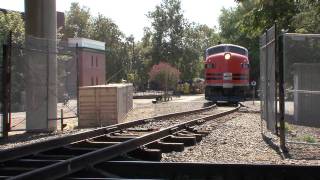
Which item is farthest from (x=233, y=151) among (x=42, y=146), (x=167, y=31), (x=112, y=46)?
(x=112, y=46)

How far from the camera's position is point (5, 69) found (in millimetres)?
15805

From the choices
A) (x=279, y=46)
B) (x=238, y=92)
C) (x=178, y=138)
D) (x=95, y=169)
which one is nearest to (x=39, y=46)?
(x=178, y=138)

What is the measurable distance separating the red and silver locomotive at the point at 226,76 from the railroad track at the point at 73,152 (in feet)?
61.1

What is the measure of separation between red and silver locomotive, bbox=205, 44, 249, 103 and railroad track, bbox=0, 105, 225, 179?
61.1 ft

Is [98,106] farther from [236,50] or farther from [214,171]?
[236,50]

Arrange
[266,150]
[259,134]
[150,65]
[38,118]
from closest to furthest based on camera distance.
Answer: [266,150]
[259,134]
[38,118]
[150,65]

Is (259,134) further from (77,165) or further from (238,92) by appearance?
(238,92)

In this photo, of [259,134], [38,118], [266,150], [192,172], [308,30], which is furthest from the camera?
[308,30]

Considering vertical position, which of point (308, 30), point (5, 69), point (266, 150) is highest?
point (308, 30)

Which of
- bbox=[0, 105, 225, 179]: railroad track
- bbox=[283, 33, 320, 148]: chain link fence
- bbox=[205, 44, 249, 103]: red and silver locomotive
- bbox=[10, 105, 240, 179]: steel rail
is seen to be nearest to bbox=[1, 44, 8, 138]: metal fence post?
bbox=[0, 105, 225, 179]: railroad track

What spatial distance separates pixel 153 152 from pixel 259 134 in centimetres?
570

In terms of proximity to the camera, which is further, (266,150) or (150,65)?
(150,65)

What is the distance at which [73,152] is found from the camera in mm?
10383

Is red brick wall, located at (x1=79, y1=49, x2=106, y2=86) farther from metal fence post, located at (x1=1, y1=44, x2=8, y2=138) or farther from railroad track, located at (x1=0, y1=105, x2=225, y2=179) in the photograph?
railroad track, located at (x1=0, y1=105, x2=225, y2=179)
